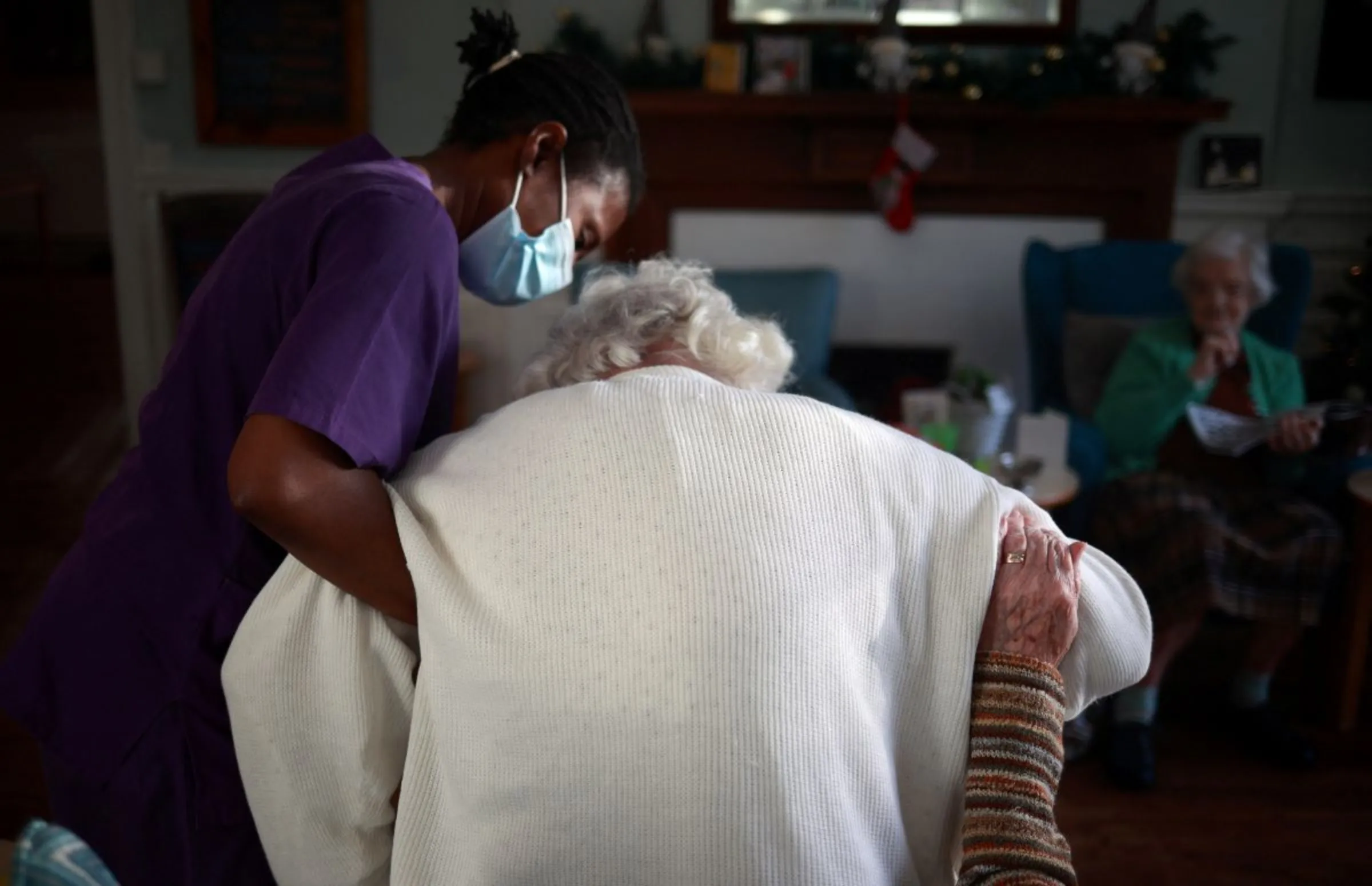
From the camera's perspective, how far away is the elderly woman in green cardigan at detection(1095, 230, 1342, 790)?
2.64 metres

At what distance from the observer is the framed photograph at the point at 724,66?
A: 3.61 meters

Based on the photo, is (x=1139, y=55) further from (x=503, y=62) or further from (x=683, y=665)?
(x=683, y=665)

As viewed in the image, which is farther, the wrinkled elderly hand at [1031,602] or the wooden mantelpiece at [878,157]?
the wooden mantelpiece at [878,157]

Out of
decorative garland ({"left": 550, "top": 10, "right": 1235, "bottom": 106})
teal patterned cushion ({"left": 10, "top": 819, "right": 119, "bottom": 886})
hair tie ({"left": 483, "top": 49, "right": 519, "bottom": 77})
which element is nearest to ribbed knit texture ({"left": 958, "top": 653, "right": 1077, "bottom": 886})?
teal patterned cushion ({"left": 10, "top": 819, "right": 119, "bottom": 886})

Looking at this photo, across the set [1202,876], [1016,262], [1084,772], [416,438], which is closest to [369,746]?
[416,438]

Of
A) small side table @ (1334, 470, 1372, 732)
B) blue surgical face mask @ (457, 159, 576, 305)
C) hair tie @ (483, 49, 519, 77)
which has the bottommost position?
small side table @ (1334, 470, 1372, 732)

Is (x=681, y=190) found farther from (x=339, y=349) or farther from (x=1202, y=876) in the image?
(x=339, y=349)

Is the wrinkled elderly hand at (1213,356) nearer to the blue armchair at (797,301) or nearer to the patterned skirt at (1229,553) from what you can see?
the patterned skirt at (1229,553)

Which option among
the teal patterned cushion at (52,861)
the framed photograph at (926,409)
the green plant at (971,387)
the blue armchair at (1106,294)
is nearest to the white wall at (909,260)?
the blue armchair at (1106,294)

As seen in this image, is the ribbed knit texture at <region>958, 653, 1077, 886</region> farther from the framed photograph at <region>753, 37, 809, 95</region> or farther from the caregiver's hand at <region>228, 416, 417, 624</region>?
the framed photograph at <region>753, 37, 809, 95</region>

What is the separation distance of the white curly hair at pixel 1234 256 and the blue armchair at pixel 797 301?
0.95 meters

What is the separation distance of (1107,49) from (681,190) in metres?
1.29

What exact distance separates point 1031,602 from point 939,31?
9.93ft

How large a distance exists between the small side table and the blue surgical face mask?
2035 millimetres
